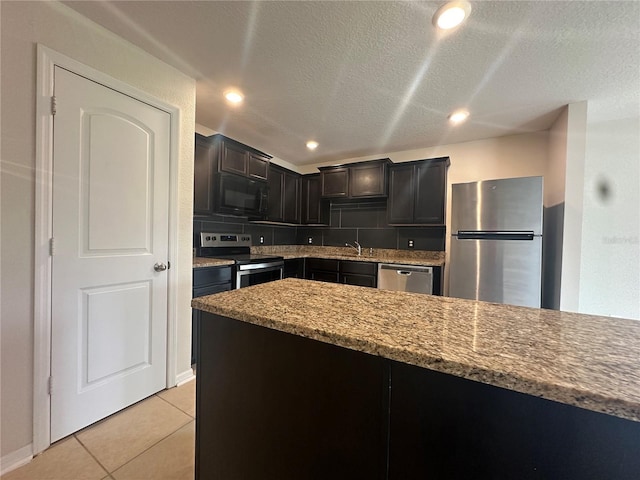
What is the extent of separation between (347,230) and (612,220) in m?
3.04

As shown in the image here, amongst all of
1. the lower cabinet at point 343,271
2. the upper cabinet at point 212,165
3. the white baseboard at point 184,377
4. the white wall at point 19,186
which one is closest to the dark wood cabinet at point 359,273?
the lower cabinet at point 343,271

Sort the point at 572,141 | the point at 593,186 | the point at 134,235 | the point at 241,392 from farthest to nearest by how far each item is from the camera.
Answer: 1. the point at 593,186
2. the point at 572,141
3. the point at 134,235
4. the point at 241,392

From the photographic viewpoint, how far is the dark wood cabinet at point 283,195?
3.67 meters

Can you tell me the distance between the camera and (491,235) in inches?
103

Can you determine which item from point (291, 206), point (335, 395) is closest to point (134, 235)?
point (335, 395)

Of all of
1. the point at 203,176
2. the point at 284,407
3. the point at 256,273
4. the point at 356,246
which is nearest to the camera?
the point at 284,407

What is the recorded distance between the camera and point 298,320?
2.47 feet

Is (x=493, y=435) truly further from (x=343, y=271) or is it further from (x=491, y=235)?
(x=343, y=271)

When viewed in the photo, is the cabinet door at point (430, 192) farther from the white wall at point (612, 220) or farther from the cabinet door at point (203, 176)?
the cabinet door at point (203, 176)

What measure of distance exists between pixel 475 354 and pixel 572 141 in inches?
111

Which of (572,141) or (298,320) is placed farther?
(572,141)

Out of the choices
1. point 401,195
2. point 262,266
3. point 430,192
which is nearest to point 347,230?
point 401,195

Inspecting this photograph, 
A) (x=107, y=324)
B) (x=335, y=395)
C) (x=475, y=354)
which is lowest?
(x=107, y=324)

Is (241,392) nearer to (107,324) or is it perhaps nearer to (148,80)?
(107,324)
